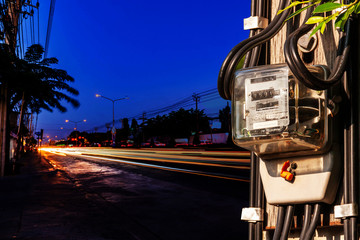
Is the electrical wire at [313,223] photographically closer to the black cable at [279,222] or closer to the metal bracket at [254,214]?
the black cable at [279,222]

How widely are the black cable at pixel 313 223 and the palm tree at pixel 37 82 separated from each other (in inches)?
678

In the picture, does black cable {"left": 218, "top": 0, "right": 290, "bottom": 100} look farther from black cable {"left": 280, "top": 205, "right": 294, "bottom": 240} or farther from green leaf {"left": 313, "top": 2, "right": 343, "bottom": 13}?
black cable {"left": 280, "top": 205, "right": 294, "bottom": 240}

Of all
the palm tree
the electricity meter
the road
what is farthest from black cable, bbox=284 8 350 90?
the palm tree

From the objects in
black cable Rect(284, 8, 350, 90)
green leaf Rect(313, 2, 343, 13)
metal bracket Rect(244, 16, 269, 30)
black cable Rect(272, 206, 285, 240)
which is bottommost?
black cable Rect(272, 206, 285, 240)

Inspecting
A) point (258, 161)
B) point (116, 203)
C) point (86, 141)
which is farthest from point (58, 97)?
point (86, 141)

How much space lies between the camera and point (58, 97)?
2194cm

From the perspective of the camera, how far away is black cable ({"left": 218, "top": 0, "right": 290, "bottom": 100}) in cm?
137

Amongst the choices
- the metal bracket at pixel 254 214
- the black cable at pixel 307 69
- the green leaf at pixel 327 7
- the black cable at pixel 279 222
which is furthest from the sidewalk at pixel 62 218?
the green leaf at pixel 327 7

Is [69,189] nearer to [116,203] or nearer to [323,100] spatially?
[116,203]

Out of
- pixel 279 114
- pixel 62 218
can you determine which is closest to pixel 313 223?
pixel 279 114

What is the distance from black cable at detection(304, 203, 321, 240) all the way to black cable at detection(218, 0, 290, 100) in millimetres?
554

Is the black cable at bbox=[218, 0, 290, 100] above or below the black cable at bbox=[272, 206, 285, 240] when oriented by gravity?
above

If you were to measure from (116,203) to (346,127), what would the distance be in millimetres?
8129

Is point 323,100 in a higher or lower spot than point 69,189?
higher
